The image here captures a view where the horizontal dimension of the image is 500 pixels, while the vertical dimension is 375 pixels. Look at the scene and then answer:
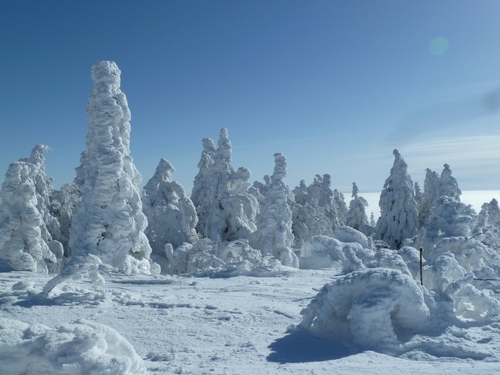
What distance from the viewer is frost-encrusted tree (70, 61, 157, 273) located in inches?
742

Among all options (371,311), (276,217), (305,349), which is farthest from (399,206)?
(305,349)

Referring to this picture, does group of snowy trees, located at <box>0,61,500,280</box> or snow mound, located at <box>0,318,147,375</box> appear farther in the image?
group of snowy trees, located at <box>0,61,500,280</box>

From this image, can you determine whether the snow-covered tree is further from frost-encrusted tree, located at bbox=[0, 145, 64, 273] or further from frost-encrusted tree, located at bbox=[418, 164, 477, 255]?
frost-encrusted tree, located at bbox=[0, 145, 64, 273]

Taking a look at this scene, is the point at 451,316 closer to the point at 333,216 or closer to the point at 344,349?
the point at 344,349

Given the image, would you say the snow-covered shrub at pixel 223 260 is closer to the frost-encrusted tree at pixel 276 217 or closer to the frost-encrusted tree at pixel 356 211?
the frost-encrusted tree at pixel 276 217

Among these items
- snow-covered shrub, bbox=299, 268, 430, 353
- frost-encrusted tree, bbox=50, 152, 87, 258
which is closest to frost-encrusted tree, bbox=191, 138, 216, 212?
frost-encrusted tree, bbox=50, 152, 87, 258

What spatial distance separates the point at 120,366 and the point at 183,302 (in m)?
6.02

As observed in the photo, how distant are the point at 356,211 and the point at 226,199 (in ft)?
82.9

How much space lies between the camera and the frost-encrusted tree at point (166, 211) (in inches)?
1390

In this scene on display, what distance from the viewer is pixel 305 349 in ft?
26.4

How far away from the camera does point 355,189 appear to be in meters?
53.6

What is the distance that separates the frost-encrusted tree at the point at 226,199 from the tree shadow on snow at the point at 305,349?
23618 mm

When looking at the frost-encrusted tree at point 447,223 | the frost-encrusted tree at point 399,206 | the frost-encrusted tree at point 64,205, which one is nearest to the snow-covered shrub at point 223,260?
the frost-encrusted tree at point 447,223

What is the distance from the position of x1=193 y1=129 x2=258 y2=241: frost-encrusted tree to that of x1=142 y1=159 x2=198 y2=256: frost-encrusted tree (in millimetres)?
2197
